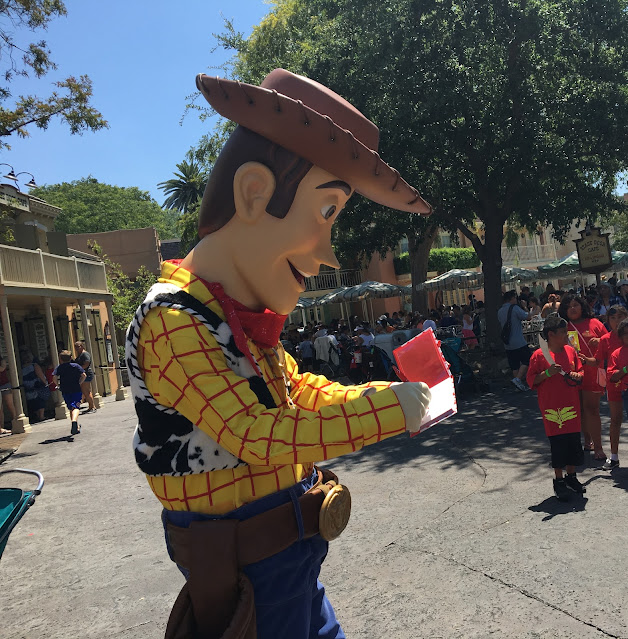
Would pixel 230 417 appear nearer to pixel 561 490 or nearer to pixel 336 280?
pixel 561 490

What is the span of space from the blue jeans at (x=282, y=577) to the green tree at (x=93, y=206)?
47.6 m

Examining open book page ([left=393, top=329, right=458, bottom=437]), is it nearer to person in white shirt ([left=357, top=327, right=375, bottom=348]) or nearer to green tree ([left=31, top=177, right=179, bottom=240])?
person in white shirt ([left=357, top=327, right=375, bottom=348])

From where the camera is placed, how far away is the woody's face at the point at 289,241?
1811mm

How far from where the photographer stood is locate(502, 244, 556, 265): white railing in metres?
40.6

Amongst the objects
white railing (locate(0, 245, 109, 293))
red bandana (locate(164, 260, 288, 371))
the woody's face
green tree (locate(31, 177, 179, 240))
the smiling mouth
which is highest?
green tree (locate(31, 177, 179, 240))

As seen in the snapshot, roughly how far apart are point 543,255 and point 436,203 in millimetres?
32887

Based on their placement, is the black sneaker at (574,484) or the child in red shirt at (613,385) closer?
the black sneaker at (574,484)

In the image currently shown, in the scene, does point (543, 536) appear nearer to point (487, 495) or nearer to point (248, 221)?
point (487, 495)

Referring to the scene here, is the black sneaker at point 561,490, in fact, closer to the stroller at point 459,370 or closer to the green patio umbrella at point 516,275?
the stroller at point 459,370

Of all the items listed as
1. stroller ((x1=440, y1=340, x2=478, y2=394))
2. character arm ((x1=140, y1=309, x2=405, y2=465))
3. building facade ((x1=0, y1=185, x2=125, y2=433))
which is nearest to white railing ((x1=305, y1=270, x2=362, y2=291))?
building facade ((x1=0, y1=185, x2=125, y2=433))

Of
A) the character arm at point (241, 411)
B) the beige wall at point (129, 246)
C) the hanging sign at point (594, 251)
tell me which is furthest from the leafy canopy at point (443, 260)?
the character arm at point (241, 411)

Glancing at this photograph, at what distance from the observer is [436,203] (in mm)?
13250

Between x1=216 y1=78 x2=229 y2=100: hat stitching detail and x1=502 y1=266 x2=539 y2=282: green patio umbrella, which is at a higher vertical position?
x1=216 y1=78 x2=229 y2=100: hat stitching detail

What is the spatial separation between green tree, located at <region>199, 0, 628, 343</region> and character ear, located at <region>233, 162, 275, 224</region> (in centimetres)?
1031
